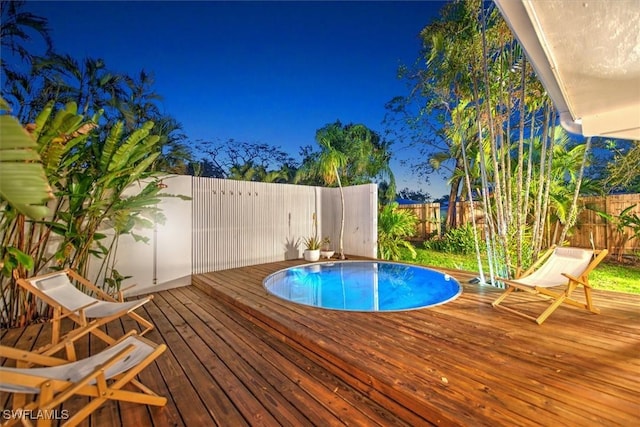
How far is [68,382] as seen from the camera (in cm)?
164

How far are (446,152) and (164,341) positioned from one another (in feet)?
37.9

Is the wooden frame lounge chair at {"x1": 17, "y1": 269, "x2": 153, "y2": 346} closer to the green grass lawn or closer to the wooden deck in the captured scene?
the wooden deck

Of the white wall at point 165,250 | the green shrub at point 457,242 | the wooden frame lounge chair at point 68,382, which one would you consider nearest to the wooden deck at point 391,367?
the wooden frame lounge chair at point 68,382

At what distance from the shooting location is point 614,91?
8.56 ft

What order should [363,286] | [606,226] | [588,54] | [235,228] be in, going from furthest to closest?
1. [606,226]
2. [235,228]
3. [363,286]
4. [588,54]

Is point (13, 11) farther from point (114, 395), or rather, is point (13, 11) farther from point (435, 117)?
point (435, 117)

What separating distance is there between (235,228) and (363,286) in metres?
3.64

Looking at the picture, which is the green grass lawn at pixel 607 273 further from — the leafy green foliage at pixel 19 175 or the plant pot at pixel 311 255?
the leafy green foliage at pixel 19 175

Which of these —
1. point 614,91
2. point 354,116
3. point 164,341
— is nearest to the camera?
point 614,91

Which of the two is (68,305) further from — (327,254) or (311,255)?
(327,254)

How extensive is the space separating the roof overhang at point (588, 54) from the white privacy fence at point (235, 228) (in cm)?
548

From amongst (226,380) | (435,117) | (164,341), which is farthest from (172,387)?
(435,117)

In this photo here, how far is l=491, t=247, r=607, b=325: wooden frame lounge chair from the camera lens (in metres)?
3.32

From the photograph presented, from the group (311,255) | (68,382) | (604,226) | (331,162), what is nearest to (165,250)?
(311,255)
